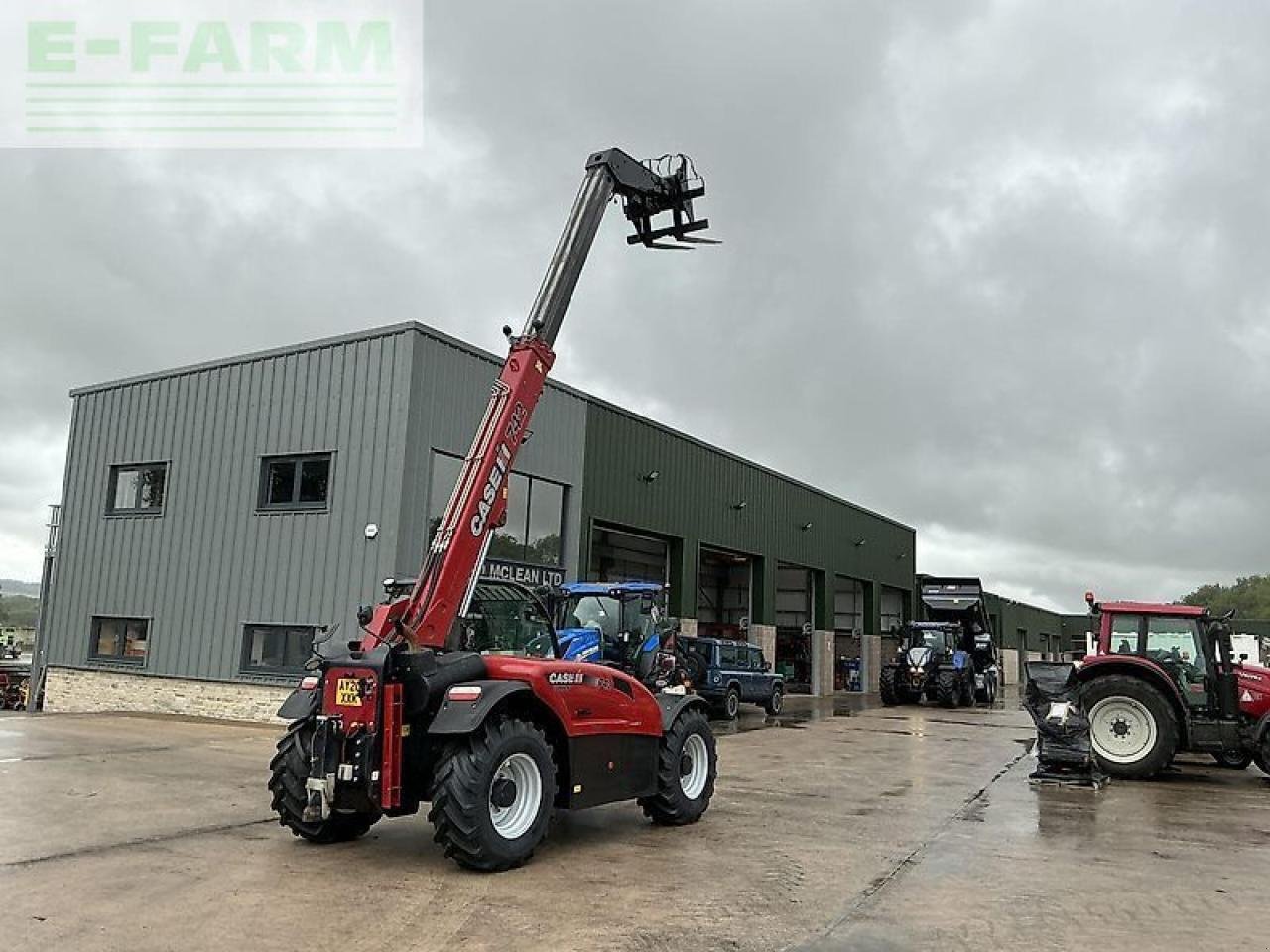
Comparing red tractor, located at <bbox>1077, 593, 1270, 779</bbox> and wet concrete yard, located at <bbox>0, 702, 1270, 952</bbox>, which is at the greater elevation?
red tractor, located at <bbox>1077, 593, 1270, 779</bbox>

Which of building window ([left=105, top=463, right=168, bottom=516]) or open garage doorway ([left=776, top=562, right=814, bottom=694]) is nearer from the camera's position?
building window ([left=105, top=463, right=168, bottom=516])

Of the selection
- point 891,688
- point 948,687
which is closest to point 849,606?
point 891,688

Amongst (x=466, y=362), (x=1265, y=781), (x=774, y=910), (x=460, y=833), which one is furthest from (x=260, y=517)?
(x=1265, y=781)

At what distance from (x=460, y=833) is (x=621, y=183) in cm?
579

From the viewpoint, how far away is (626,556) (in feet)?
83.7

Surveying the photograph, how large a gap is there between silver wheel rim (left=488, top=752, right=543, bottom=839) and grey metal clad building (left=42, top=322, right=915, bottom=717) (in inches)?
354

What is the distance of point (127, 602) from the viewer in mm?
18625

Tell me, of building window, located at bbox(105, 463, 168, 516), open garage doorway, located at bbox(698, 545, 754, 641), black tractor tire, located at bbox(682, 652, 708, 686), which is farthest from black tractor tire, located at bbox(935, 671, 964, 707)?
building window, located at bbox(105, 463, 168, 516)

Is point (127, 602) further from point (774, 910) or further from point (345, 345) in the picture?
point (774, 910)

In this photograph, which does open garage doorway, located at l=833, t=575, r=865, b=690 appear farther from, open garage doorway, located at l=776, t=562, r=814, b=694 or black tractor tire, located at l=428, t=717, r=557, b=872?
black tractor tire, located at l=428, t=717, r=557, b=872

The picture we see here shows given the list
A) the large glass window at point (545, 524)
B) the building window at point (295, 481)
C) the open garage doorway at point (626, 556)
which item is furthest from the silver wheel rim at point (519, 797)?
the open garage doorway at point (626, 556)

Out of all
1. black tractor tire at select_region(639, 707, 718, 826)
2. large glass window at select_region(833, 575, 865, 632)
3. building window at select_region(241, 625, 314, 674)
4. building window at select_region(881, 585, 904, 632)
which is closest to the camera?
black tractor tire at select_region(639, 707, 718, 826)

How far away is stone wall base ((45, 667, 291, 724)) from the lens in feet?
53.7

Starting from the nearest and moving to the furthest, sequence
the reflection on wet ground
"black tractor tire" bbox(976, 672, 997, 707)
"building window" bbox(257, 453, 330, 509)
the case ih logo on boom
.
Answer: the case ih logo on boom → "building window" bbox(257, 453, 330, 509) → the reflection on wet ground → "black tractor tire" bbox(976, 672, 997, 707)
